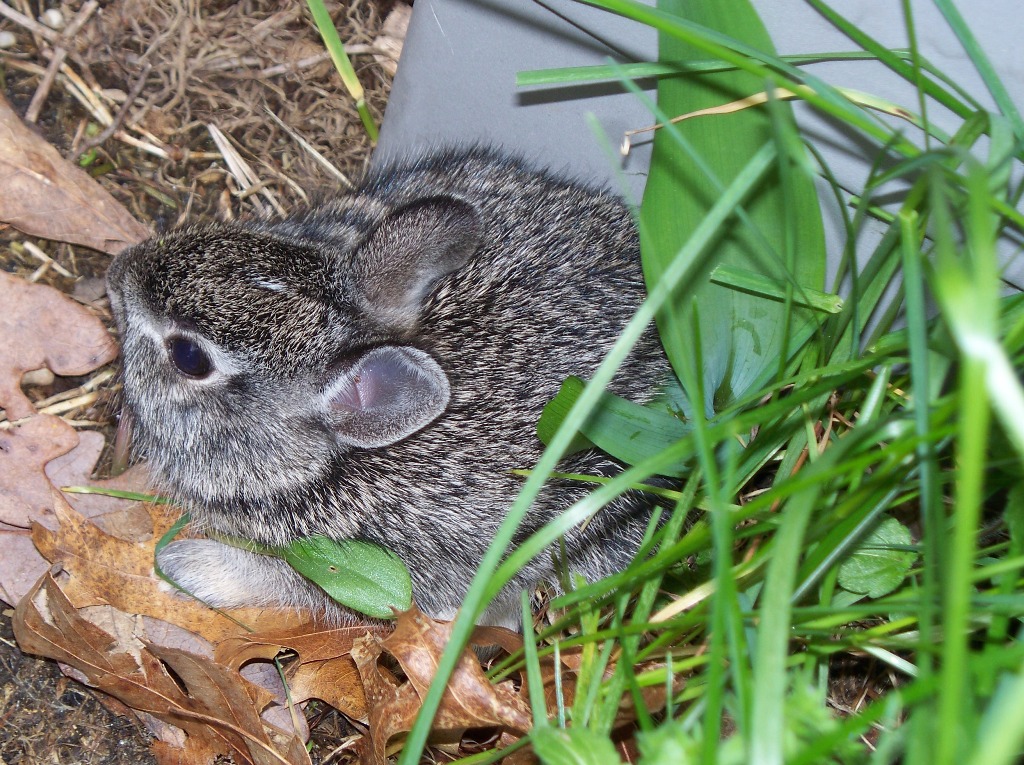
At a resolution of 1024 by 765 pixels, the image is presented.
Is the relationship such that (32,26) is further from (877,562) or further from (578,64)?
(877,562)

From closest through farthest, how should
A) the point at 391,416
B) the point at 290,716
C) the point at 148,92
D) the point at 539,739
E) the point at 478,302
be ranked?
1. the point at 539,739
2. the point at 391,416
3. the point at 478,302
4. the point at 290,716
5. the point at 148,92

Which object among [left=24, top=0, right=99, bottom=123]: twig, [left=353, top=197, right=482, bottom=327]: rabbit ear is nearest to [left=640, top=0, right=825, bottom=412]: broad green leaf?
[left=353, top=197, right=482, bottom=327]: rabbit ear

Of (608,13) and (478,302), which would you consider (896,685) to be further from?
(608,13)

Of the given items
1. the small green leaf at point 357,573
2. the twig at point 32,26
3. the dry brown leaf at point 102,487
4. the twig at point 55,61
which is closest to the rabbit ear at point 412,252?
the small green leaf at point 357,573

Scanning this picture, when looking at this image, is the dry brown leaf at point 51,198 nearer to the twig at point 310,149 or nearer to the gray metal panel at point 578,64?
the twig at point 310,149

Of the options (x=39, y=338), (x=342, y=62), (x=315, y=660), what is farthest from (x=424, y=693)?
(x=342, y=62)

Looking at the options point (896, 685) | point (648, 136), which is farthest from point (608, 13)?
point (896, 685)
